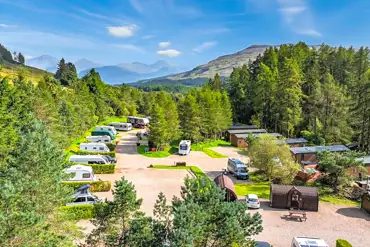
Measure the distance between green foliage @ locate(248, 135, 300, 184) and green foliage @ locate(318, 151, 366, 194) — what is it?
10.0 feet

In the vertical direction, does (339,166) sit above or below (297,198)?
above

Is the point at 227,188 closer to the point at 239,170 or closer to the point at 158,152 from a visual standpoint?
the point at 239,170

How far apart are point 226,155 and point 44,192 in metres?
36.4

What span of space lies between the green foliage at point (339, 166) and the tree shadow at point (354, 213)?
3.53 m

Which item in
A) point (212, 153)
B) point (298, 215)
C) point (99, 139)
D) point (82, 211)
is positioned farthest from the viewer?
point (99, 139)

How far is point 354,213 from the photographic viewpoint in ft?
82.6

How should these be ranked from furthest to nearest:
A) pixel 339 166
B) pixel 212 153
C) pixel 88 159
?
pixel 212 153 → pixel 88 159 → pixel 339 166

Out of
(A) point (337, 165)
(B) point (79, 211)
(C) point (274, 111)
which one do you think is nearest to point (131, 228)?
(B) point (79, 211)

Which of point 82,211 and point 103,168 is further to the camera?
point 103,168

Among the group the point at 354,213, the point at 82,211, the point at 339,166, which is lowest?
the point at 354,213

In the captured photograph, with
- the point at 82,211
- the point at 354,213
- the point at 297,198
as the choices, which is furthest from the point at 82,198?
the point at 354,213

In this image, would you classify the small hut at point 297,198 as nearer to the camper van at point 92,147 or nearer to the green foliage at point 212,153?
the green foliage at point 212,153

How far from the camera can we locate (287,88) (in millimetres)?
53562

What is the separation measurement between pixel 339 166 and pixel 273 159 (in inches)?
247
